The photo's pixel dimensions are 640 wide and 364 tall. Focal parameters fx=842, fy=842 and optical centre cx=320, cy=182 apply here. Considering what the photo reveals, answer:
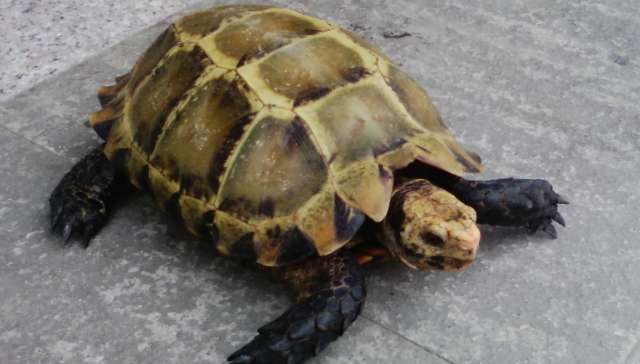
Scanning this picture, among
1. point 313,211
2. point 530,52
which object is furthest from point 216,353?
point 530,52

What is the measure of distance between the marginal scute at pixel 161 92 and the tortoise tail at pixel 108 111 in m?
0.10

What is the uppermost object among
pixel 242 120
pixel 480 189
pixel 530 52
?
pixel 242 120

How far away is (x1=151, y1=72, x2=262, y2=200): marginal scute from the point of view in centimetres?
242

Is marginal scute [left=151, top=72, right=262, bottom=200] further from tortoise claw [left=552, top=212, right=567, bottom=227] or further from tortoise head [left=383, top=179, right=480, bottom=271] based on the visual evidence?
tortoise claw [left=552, top=212, right=567, bottom=227]

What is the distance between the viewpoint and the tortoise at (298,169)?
2.29m

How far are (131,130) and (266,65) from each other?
20.5 inches

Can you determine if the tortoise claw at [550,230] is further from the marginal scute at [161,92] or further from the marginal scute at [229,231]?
the marginal scute at [161,92]

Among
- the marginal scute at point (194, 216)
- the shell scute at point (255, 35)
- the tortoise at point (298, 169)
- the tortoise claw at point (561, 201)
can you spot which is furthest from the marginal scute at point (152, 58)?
the tortoise claw at point (561, 201)

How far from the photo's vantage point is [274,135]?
2371mm

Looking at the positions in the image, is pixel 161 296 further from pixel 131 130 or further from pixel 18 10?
pixel 18 10

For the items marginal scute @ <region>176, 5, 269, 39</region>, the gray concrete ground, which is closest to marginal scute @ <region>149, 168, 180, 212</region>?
the gray concrete ground

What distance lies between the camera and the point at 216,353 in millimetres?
2312

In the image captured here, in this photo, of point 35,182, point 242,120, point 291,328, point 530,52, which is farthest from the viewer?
point 530,52

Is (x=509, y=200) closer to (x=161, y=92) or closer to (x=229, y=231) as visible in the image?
(x=229, y=231)
